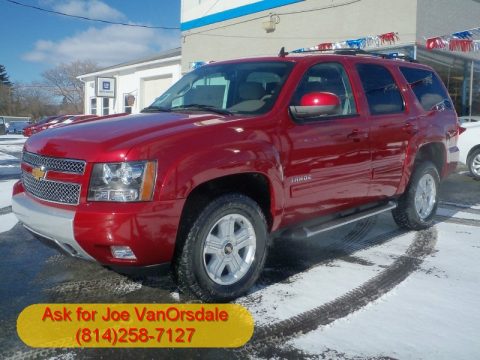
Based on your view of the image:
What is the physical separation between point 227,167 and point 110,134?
0.82 metres

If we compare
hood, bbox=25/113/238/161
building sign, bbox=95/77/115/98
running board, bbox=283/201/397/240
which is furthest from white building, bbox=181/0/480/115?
hood, bbox=25/113/238/161

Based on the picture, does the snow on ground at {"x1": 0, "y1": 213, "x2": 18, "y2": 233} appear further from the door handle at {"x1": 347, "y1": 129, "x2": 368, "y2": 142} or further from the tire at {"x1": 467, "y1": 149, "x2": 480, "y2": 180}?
the tire at {"x1": 467, "y1": 149, "x2": 480, "y2": 180}

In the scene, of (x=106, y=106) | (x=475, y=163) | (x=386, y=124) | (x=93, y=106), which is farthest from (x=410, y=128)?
(x=93, y=106)

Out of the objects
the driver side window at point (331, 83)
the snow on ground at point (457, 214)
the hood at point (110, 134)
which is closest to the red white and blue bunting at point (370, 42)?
the snow on ground at point (457, 214)

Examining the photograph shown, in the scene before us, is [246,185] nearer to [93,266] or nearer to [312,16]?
[93,266]

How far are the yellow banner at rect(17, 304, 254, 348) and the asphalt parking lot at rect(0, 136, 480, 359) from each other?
8cm

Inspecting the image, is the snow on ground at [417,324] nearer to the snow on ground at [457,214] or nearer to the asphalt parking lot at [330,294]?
the asphalt parking lot at [330,294]

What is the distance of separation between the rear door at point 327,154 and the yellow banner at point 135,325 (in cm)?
101

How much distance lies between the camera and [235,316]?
10.6 feet

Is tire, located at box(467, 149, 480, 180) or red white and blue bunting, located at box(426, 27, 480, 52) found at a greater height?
red white and blue bunting, located at box(426, 27, 480, 52)

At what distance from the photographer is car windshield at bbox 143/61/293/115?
3.82 metres

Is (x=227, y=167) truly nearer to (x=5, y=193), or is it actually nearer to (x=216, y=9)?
(x=5, y=193)

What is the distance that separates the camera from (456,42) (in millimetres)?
13250

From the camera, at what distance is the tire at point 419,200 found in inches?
208
